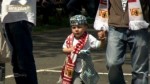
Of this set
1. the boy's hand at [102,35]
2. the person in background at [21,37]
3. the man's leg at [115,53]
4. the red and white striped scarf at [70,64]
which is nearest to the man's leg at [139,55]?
the man's leg at [115,53]

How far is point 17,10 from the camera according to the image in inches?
233

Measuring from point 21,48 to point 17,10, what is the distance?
0.46 meters

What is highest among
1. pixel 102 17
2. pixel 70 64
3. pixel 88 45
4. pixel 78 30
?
pixel 102 17

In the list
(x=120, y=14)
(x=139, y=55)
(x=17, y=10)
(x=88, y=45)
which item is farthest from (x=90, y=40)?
(x=17, y=10)

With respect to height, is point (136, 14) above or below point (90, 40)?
above

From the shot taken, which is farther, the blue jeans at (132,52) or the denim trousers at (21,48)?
the blue jeans at (132,52)

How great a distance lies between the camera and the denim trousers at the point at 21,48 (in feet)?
20.2

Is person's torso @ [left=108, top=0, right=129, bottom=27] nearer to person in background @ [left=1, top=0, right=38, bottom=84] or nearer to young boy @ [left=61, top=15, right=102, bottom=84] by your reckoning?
young boy @ [left=61, top=15, right=102, bottom=84]

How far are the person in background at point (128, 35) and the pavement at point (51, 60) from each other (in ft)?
9.76

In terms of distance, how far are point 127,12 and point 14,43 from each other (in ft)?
4.84

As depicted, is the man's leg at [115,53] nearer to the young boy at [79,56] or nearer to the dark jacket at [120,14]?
the dark jacket at [120,14]

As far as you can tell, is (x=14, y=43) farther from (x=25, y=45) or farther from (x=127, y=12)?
(x=127, y=12)

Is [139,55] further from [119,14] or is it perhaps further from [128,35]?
[119,14]

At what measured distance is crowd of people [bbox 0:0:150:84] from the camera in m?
6.15
